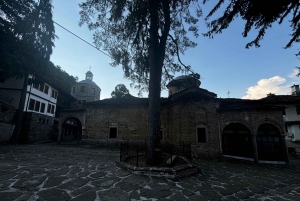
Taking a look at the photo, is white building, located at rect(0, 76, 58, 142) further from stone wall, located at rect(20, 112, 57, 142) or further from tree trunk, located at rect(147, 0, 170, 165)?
tree trunk, located at rect(147, 0, 170, 165)

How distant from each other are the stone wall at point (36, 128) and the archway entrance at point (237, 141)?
21662mm

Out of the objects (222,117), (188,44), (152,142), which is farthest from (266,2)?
(222,117)

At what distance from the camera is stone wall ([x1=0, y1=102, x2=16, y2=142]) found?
14133 mm

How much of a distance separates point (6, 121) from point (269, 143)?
24.9 metres

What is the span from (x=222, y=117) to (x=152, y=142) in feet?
28.5

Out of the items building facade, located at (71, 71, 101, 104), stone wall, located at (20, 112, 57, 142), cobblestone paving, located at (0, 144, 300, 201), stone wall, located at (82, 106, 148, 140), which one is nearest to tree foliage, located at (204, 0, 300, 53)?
cobblestone paving, located at (0, 144, 300, 201)

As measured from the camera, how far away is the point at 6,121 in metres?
14.7

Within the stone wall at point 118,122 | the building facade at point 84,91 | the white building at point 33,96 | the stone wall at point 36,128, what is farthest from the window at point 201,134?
the building facade at point 84,91

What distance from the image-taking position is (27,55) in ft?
45.6

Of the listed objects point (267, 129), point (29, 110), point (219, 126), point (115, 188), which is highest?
point (29, 110)

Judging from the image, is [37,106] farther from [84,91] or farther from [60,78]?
[60,78]

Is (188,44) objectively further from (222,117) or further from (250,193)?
(250,193)

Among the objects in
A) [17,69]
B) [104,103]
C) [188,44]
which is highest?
[188,44]

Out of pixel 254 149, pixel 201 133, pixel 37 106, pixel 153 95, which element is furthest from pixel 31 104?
pixel 254 149
